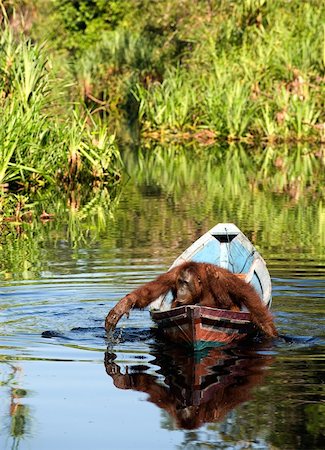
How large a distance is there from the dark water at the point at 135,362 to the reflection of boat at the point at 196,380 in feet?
0.04

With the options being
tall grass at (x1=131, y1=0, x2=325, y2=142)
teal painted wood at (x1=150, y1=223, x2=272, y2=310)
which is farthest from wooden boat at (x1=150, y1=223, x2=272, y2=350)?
tall grass at (x1=131, y1=0, x2=325, y2=142)

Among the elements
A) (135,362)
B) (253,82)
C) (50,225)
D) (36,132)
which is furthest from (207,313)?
(253,82)

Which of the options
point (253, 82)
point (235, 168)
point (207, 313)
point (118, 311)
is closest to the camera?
point (118, 311)

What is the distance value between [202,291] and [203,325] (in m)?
0.26

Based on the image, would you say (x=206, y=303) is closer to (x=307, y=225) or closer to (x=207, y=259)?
(x=207, y=259)

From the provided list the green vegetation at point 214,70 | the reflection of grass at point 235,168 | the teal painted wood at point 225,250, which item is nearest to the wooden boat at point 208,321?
A: the teal painted wood at point 225,250

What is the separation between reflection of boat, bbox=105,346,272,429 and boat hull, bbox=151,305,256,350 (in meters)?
0.11

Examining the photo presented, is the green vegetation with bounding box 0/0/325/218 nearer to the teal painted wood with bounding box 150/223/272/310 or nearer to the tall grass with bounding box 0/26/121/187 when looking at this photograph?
the tall grass with bounding box 0/26/121/187

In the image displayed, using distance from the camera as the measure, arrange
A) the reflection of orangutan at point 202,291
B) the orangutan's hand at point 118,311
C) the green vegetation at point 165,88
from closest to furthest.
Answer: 1. the orangutan's hand at point 118,311
2. the reflection of orangutan at point 202,291
3. the green vegetation at point 165,88

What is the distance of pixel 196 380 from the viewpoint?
938 cm

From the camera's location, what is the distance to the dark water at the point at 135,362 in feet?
25.7

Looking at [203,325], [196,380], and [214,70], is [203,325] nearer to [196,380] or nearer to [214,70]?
[196,380]

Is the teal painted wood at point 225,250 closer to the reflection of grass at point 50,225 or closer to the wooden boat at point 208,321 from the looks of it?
the wooden boat at point 208,321

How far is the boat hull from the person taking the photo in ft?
32.7
